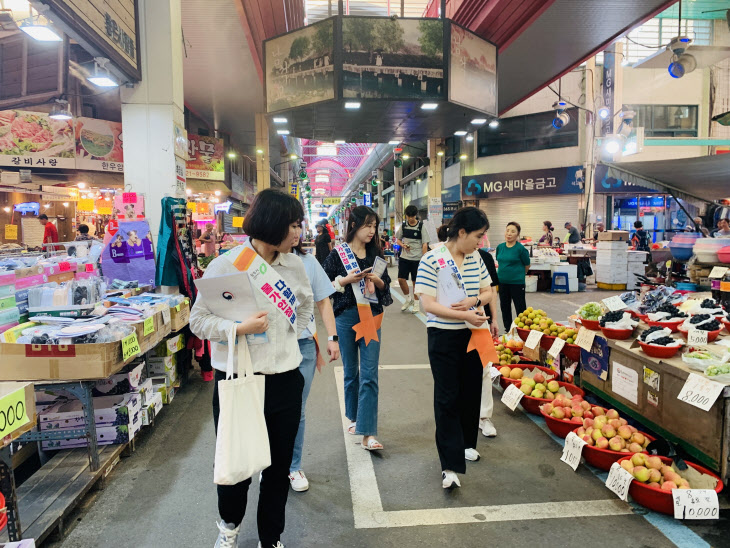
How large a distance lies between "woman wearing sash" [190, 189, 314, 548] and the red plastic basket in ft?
7.35

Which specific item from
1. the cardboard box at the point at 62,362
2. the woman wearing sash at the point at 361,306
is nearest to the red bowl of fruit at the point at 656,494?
the woman wearing sash at the point at 361,306

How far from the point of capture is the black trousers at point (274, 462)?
7.04ft

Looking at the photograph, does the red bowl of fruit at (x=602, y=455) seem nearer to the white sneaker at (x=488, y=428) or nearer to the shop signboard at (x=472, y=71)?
the white sneaker at (x=488, y=428)

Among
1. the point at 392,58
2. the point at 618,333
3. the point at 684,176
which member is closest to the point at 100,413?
the point at 618,333

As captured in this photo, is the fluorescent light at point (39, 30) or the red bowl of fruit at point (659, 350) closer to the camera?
the red bowl of fruit at point (659, 350)

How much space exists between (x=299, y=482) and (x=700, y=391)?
263 centimetres

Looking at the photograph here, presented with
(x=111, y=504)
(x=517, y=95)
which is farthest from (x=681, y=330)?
(x=517, y=95)

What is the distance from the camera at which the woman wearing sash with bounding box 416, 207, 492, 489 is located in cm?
304

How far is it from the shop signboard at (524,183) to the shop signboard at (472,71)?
34.8 ft

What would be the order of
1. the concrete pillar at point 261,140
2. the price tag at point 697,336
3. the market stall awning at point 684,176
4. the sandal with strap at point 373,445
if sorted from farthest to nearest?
the concrete pillar at point 261,140 → the market stall awning at point 684,176 → the sandal with strap at point 373,445 → the price tag at point 697,336

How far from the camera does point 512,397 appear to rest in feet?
14.2

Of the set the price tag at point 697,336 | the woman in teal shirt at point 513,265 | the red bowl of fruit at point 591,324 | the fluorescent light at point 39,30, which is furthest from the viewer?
the woman in teal shirt at point 513,265

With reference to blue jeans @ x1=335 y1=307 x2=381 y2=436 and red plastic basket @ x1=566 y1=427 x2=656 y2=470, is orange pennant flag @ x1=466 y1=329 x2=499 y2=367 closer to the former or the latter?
blue jeans @ x1=335 y1=307 x2=381 y2=436

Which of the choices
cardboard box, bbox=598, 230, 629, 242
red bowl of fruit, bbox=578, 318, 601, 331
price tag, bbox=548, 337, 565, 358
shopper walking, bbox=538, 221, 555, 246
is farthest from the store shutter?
red bowl of fruit, bbox=578, 318, 601, 331
